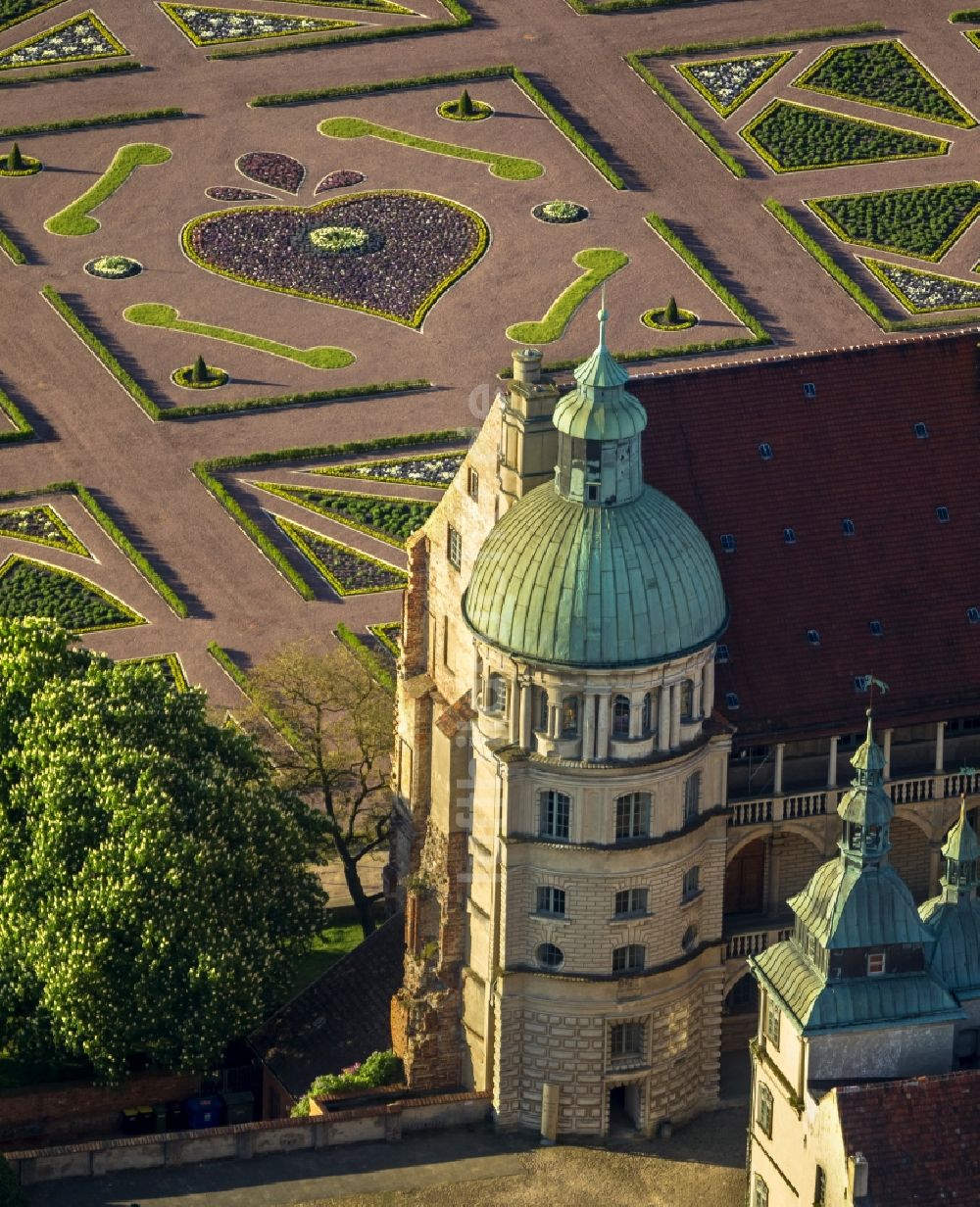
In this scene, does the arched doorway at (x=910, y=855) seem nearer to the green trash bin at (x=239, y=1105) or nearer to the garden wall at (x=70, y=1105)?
the green trash bin at (x=239, y=1105)

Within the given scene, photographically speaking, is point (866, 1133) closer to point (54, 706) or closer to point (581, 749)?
point (581, 749)

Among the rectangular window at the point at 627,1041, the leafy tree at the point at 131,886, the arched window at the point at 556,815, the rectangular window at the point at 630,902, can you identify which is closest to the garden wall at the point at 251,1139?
the leafy tree at the point at 131,886

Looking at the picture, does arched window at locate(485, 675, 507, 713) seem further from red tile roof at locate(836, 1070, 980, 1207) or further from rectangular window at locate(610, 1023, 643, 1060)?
red tile roof at locate(836, 1070, 980, 1207)

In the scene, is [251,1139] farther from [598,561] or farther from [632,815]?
[598,561]

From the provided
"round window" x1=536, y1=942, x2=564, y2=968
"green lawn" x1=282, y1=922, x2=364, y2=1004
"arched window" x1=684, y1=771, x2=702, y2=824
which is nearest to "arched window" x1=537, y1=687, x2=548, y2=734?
"arched window" x1=684, y1=771, x2=702, y2=824

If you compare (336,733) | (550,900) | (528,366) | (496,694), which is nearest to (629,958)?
(550,900)

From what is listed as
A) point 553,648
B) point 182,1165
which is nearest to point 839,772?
point 553,648
